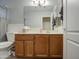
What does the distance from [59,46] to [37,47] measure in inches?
21.7

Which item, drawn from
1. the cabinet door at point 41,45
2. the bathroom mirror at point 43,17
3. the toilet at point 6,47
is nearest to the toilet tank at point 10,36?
A: the toilet at point 6,47

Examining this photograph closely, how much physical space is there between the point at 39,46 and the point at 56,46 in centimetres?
43

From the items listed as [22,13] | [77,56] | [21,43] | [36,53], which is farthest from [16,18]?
[77,56]

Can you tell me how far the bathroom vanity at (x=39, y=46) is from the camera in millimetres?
3396

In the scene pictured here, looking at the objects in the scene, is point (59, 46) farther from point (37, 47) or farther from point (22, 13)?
point (22, 13)

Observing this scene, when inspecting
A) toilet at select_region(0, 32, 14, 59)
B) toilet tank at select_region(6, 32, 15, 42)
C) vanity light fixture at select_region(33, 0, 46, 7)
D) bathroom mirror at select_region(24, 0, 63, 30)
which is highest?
vanity light fixture at select_region(33, 0, 46, 7)

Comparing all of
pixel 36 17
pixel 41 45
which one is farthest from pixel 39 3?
pixel 41 45

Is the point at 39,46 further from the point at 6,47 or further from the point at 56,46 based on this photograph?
the point at 6,47

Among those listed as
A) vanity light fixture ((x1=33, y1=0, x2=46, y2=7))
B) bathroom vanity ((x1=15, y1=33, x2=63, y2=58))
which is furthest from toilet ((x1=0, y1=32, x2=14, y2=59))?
vanity light fixture ((x1=33, y1=0, x2=46, y2=7))

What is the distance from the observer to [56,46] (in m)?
3.40

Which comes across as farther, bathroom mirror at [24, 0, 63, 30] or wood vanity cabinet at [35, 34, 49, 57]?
bathroom mirror at [24, 0, 63, 30]

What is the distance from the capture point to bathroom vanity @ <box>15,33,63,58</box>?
3.40m

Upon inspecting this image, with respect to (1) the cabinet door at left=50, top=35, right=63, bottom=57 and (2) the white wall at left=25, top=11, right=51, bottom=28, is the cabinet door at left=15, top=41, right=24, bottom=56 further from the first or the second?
(2) the white wall at left=25, top=11, right=51, bottom=28

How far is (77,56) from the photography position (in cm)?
104
